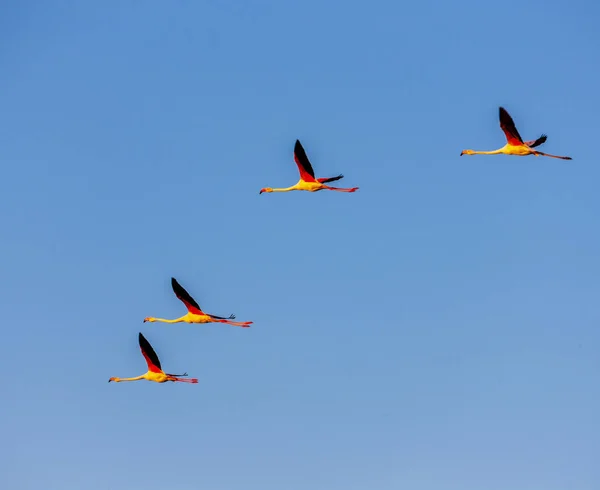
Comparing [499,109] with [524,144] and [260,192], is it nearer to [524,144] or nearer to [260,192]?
[524,144]

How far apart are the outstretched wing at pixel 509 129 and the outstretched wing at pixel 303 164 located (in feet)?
27.9

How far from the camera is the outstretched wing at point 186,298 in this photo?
56.3 meters

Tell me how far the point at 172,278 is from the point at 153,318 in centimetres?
592

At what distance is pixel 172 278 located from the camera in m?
56.3

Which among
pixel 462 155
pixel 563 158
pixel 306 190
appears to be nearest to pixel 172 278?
pixel 306 190

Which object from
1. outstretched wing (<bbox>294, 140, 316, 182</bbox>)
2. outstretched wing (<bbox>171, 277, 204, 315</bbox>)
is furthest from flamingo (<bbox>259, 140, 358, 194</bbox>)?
outstretched wing (<bbox>171, 277, 204, 315</bbox>)

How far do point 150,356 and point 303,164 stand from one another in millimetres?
12022

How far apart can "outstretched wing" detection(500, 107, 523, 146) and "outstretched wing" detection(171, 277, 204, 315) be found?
Answer: 15.7m

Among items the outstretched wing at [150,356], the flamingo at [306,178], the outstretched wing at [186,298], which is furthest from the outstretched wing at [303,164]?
the outstretched wing at [150,356]

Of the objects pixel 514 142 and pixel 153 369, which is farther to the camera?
pixel 153 369

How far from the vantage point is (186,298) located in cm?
5669

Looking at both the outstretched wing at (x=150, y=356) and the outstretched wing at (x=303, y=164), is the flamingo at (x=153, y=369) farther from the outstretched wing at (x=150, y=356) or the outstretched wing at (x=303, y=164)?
the outstretched wing at (x=303, y=164)

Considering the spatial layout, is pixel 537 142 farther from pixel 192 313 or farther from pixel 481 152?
pixel 192 313

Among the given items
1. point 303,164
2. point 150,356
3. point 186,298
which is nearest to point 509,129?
point 303,164
